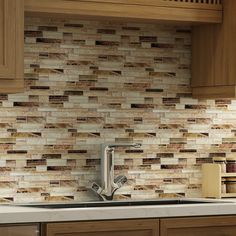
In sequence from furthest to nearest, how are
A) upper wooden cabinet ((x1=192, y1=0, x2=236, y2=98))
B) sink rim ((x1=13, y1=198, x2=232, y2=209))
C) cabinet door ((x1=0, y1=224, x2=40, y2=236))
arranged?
upper wooden cabinet ((x1=192, y1=0, x2=236, y2=98)), sink rim ((x1=13, y1=198, x2=232, y2=209)), cabinet door ((x1=0, y1=224, x2=40, y2=236))

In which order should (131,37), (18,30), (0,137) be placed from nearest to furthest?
(18,30), (0,137), (131,37)

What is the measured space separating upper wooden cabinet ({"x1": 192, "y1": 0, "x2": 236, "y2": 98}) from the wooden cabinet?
1.13 meters

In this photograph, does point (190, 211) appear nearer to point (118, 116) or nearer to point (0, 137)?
point (118, 116)

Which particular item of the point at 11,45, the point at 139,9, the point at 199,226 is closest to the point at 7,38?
the point at 11,45

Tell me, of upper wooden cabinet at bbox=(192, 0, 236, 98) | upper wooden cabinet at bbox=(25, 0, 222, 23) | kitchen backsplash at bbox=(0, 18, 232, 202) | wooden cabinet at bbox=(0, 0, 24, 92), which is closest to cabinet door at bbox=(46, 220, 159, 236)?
kitchen backsplash at bbox=(0, 18, 232, 202)

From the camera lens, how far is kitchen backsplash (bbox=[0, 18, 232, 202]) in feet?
13.8

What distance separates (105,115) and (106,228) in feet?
2.68

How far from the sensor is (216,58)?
437 centimetres

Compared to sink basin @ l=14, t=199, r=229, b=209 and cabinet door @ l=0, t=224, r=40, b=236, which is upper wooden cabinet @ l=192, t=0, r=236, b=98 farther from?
cabinet door @ l=0, t=224, r=40, b=236

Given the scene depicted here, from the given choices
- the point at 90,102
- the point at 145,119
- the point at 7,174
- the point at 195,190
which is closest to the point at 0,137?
the point at 7,174

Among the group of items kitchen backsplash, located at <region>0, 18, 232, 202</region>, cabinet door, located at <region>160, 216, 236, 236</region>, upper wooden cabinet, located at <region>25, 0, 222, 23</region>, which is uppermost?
upper wooden cabinet, located at <region>25, 0, 222, 23</region>

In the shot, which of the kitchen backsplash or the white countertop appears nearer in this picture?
the white countertop

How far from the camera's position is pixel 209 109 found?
461cm

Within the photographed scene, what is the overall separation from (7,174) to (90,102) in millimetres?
614
